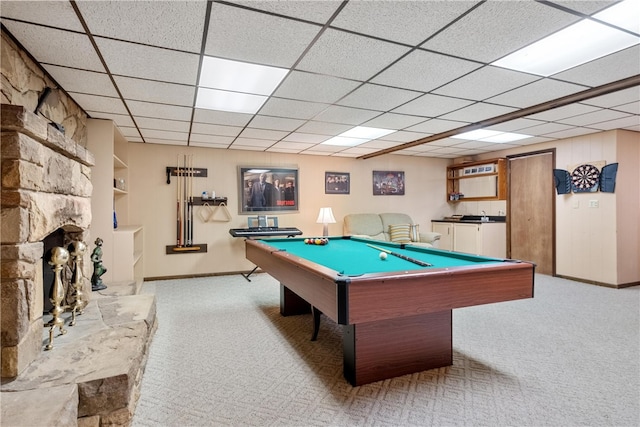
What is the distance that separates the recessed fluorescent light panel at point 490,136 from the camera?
5047 mm

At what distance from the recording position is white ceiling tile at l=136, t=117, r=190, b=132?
411 cm

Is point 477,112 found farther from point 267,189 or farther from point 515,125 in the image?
point 267,189

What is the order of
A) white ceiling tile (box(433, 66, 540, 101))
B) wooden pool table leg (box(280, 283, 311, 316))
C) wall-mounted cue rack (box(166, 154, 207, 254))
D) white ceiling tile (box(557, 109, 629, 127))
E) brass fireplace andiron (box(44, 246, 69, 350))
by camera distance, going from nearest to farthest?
brass fireplace andiron (box(44, 246, 69, 350))
white ceiling tile (box(433, 66, 540, 101))
wooden pool table leg (box(280, 283, 311, 316))
white ceiling tile (box(557, 109, 629, 127))
wall-mounted cue rack (box(166, 154, 207, 254))

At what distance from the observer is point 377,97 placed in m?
3.34

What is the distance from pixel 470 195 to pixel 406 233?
193 centimetres

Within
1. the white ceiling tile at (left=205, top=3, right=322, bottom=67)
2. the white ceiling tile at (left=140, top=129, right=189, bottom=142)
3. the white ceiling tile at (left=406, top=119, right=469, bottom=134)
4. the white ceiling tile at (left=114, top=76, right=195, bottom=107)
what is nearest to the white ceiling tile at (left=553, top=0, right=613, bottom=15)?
the white ceiling tile at (left=205, top=3, right=322, bottom=67)

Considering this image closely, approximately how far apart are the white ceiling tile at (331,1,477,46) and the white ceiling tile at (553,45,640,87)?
4.86ft

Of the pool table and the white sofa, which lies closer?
the pool table

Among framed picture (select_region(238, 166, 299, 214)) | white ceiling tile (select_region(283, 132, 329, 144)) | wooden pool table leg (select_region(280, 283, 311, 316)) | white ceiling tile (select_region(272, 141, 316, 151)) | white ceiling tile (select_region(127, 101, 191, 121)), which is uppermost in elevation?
white ceiling tile (select_region(127, 101, 191, 121))

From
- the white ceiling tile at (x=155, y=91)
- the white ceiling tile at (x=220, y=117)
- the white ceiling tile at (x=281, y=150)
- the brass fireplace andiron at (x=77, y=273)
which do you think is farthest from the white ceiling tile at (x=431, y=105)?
the brass fireplace andiron at (x=77, y=273)

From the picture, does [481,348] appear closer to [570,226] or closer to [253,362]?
[253,362]

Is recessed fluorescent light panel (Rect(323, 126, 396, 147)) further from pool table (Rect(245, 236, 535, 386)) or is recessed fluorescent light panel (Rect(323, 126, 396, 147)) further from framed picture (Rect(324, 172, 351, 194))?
pool table (Rect(245, 236, 535, 386))

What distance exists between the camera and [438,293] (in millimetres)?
1969

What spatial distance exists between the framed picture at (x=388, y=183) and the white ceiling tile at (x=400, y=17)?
16.4 ft
